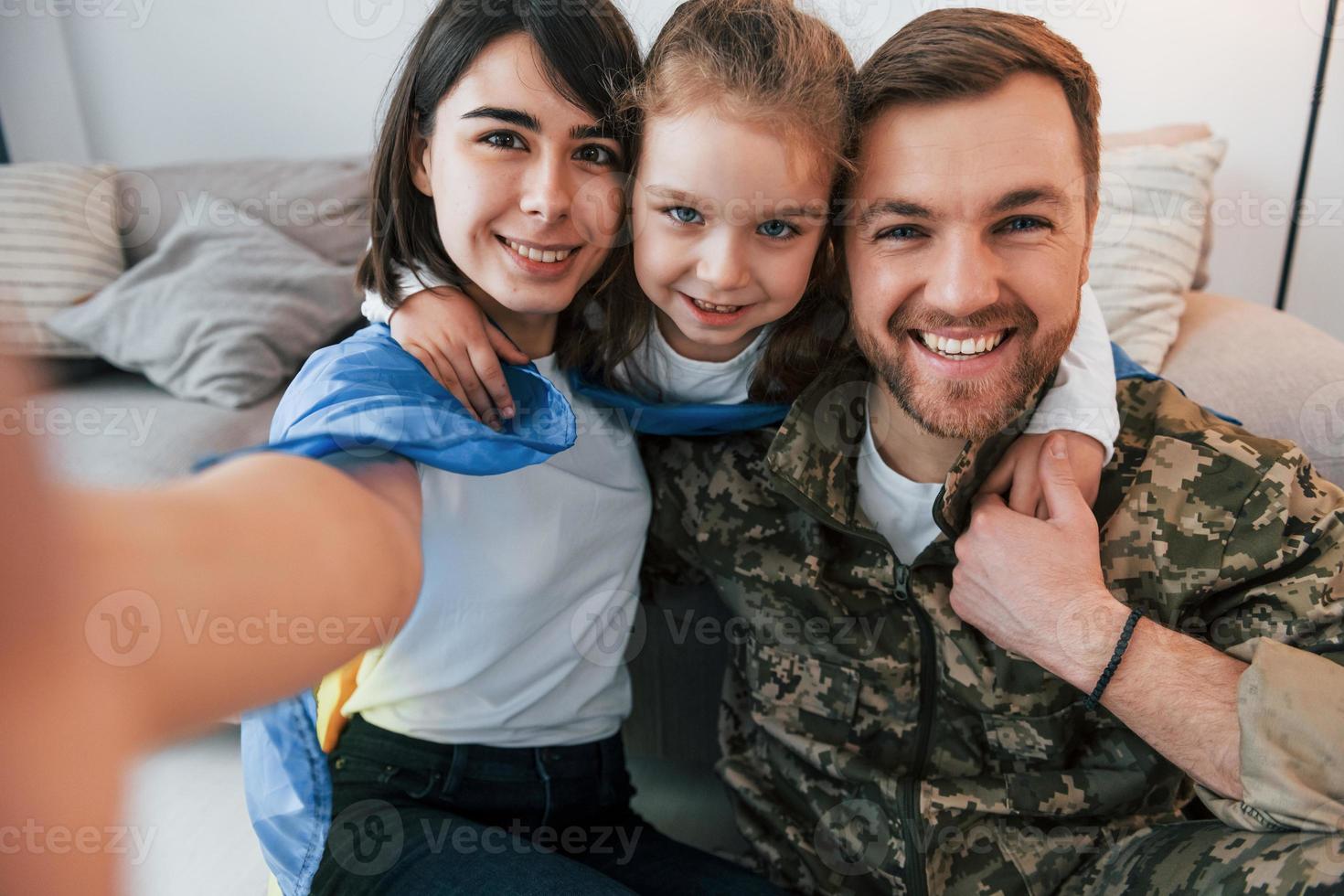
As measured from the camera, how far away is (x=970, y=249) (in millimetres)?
932

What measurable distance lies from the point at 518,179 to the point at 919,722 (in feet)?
2.26

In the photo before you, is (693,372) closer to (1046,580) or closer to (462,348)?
(462,348)

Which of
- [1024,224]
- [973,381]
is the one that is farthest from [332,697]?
[1024,224]

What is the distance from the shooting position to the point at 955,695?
3.36 feet

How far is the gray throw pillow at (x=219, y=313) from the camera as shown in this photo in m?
1.78

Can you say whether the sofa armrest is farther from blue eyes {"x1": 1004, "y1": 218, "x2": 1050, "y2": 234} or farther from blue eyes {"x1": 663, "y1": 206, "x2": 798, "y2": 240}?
blue eyes {"x1": 663, "y1": 206, "x2": 798, "y2": 240}

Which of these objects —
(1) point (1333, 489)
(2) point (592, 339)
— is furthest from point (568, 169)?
(1) point (1333, 489)

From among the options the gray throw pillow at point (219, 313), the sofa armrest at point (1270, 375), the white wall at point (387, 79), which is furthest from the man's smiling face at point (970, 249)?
the gray throw pillow at point (219, 313)

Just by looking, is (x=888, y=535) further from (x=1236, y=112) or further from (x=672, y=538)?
(x=1236, y=112)

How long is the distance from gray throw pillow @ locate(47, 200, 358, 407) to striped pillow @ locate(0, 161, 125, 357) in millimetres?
48

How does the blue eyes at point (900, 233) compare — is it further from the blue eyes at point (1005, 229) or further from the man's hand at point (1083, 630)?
the man's hand at point (1083, 630)

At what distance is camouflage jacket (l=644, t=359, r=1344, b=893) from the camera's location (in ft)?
2.95

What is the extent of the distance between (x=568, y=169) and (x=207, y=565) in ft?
1.99

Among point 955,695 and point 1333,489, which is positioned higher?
point 1333,489
